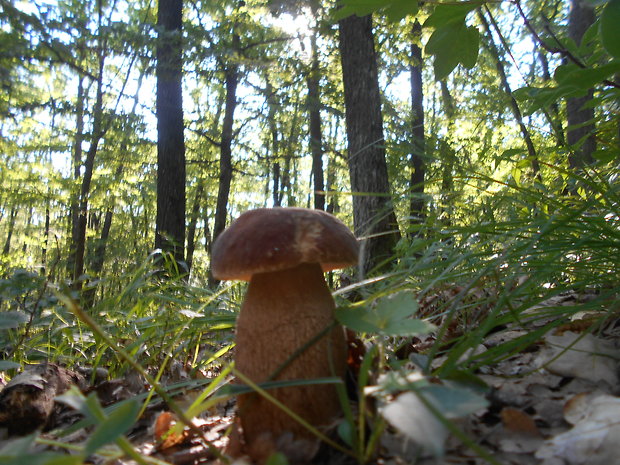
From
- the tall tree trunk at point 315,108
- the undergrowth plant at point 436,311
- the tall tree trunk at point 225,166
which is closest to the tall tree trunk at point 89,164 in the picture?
the tall tree trunk at point 225,166

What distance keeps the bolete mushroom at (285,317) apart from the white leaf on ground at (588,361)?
62 cm

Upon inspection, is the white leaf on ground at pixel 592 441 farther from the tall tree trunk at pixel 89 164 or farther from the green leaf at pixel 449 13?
the tall tree trunk at pixel 89 164

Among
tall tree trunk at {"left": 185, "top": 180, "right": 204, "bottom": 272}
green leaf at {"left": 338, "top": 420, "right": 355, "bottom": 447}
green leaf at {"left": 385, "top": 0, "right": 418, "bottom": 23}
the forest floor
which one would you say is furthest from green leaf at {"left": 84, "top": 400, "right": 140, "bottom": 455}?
tall tree trunk at {"left": 185, "top": 180, "right": 204, "bottom": 272}

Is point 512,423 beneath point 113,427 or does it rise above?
beneath

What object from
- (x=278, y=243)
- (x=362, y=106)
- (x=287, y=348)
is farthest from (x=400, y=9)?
(x=362, y=106)

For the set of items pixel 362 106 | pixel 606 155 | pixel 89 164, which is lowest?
pixel 606 155

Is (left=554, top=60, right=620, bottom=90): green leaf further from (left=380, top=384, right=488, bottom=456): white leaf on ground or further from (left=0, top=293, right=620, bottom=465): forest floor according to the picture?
(left=380, top=384, right=488, bottom=456): white leaf on ground

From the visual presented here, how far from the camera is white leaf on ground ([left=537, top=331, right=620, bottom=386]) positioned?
3.56 ft

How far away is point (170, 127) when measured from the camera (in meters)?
7.18

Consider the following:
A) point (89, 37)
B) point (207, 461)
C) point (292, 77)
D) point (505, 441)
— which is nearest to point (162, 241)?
point (89, 37)

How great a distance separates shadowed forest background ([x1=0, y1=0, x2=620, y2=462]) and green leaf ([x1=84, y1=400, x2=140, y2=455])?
8.5 inches

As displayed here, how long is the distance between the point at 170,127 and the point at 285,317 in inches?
273

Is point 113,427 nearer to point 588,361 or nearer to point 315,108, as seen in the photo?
point 588,361

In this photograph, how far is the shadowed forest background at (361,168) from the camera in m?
1.31
